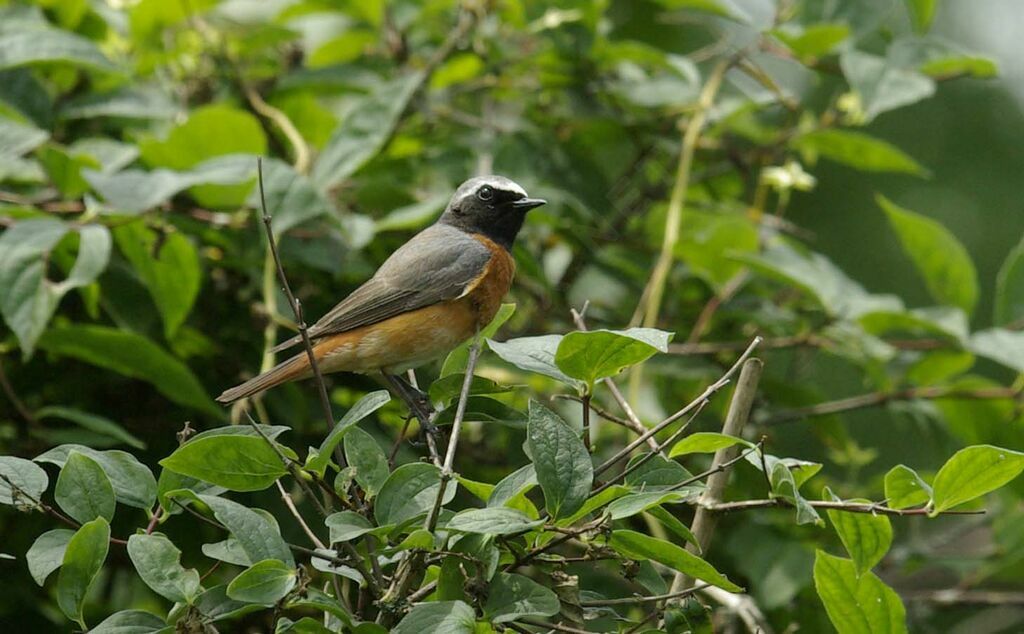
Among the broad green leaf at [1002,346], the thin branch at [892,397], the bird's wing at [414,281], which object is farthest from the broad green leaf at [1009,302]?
the bird's wing at [414,281]

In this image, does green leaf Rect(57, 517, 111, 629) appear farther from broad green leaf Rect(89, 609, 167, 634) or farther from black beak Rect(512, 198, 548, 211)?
black beak Rect(512, 198, 548, 211)

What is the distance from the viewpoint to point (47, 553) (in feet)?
6.10

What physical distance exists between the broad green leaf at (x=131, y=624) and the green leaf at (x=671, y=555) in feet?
2.22

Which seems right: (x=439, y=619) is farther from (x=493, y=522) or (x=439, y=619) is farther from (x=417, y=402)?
(x=417, y=402)

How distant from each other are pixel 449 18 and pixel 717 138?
44.6 inches

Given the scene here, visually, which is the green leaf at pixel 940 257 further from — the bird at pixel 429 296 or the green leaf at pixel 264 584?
the green leaf at pixel 264 584

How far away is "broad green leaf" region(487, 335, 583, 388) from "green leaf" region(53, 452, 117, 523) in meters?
0.64

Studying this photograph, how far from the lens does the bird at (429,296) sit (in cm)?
379

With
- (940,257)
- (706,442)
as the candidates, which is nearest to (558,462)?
(706,442)

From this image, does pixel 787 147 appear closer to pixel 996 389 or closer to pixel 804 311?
pixel 804 311

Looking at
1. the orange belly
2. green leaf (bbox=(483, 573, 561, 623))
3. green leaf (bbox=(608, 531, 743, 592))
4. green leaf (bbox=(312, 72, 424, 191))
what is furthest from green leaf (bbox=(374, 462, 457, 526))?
green leaf (bbox=(312, 72, 424, 191))

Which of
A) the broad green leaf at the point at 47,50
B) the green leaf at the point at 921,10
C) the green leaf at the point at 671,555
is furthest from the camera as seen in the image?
the green leaf at the point at 921,10

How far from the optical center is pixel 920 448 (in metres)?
6.49

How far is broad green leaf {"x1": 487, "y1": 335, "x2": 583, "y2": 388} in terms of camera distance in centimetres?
203
